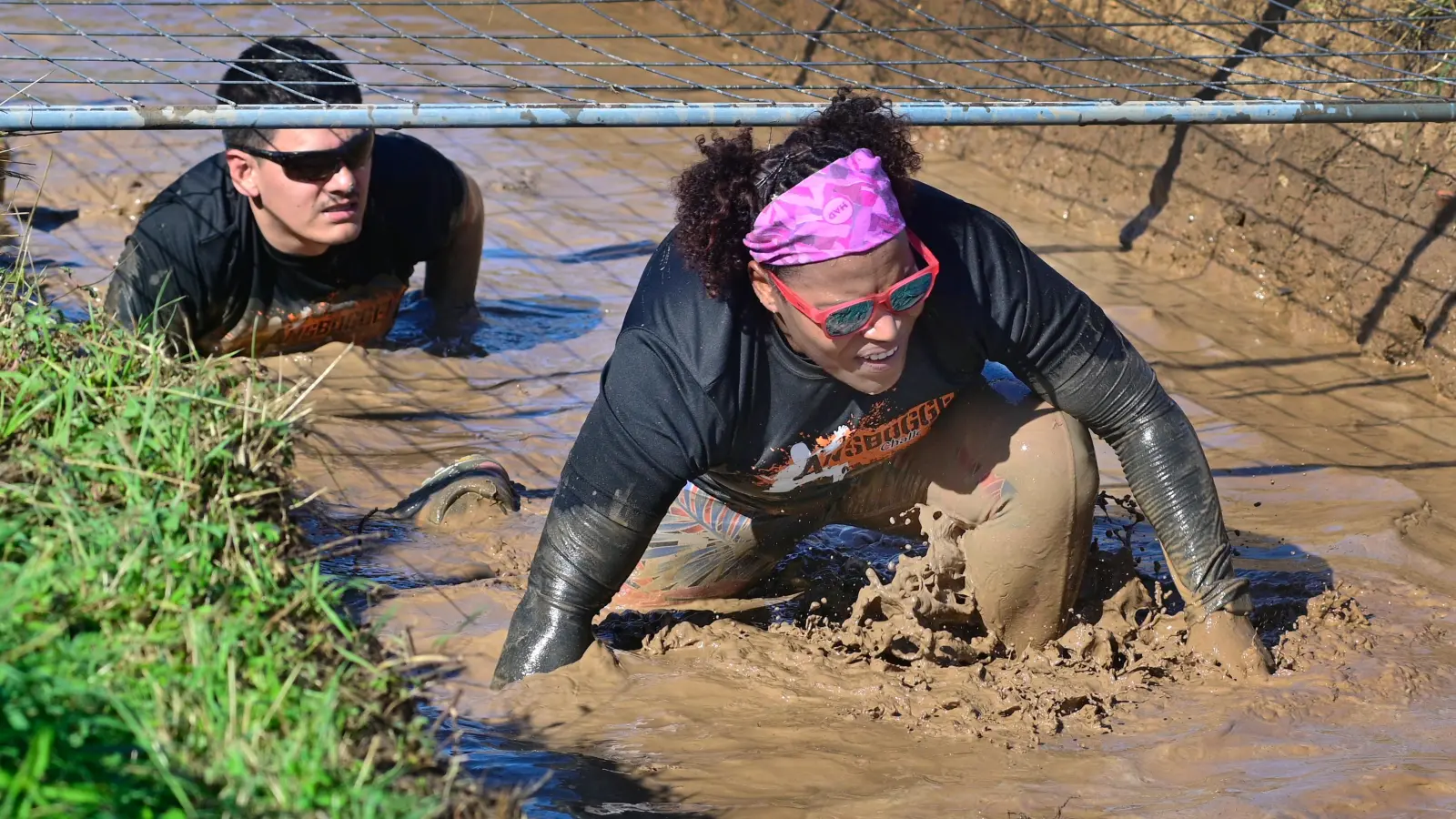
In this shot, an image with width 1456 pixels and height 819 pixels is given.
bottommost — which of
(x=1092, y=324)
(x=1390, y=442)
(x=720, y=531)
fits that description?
(x=720, y=531)

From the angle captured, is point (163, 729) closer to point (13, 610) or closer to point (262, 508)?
point (13, 610)

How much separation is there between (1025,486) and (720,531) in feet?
2.72

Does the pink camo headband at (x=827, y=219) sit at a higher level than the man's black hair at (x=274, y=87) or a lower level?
higher

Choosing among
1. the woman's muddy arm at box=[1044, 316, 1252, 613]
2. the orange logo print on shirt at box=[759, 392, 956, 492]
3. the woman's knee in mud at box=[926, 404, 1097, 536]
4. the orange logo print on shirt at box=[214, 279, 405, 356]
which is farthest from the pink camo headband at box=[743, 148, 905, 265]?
the orange logo print on shirt at box=[214, 279, 405, 356]

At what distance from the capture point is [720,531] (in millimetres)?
3910

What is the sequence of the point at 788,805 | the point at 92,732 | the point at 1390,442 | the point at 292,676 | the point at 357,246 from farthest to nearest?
the point at 357,246 < the point at 1390,442 < the point at 788,805 < the point at 292,676 < the point at 92,732

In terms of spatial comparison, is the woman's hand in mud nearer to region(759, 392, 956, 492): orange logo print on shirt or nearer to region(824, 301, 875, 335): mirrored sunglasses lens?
region(759, 392, 956, 492): orange logo print on shirt

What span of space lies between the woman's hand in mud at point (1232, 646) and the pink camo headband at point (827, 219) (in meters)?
1.27

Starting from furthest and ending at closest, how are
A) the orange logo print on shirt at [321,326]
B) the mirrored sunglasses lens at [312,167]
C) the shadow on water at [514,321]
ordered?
1. the shadow on water at [514,321]
2. the orange logo print on shirt at [321,326]
3. the mirrored sunglasses lens at [312,167]

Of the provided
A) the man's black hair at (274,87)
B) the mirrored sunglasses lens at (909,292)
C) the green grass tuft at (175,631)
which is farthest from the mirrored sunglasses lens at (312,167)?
the mirrored sunglasses lens at (909,292)

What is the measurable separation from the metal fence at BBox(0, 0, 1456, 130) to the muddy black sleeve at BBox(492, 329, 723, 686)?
2.63 feet

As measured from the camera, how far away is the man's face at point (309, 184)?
4973 millimetres

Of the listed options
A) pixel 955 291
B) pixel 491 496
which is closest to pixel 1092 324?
pixel 955 291

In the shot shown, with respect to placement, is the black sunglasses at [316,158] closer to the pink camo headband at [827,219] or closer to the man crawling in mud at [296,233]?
the man crawling in mud at [296,233]
